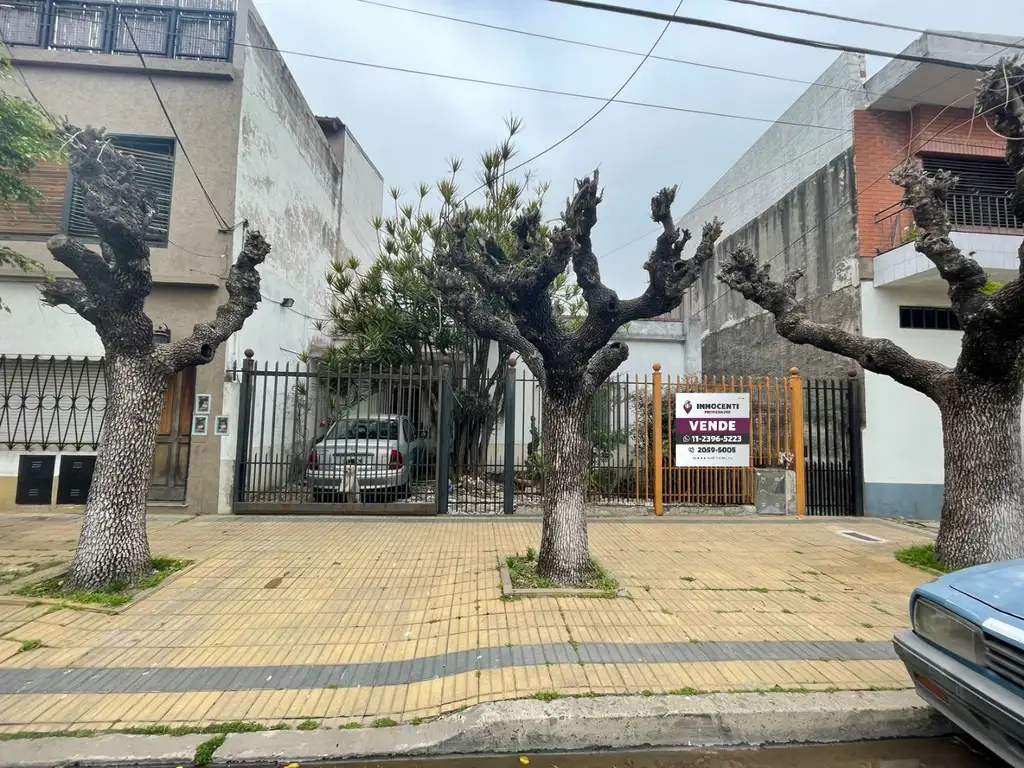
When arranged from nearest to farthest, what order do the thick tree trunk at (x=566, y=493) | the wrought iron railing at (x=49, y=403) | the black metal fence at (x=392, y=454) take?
the thick tree trunk at (x=566, y=493) → the wrought iron railing at (x=49, y=403) → the black metal fence at (x=392, y=454)

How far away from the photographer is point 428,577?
214 inches

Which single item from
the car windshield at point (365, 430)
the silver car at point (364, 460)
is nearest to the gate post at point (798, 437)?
the silver car at point (364, 460)

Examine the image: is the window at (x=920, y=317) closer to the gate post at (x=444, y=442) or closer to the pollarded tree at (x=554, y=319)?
the pollarded tree at (x=554, y=319)

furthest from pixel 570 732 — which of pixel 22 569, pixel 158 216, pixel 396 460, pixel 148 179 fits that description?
pixel 148 179

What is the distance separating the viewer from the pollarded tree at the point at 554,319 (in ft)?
16.4

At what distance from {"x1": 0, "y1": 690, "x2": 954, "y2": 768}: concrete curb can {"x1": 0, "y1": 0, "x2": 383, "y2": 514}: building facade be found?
5.94 m

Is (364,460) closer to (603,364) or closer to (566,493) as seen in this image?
(566,493)

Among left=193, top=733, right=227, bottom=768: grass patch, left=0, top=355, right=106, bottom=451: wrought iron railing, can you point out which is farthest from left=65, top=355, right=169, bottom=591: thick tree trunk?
left=0, top=355, right=106, bottom=451: wrought iron railing

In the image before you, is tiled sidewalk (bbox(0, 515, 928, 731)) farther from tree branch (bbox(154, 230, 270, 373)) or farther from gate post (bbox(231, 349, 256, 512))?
tree branch (bbox(154, 230, 270, 373))

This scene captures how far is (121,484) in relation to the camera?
4.93 meters

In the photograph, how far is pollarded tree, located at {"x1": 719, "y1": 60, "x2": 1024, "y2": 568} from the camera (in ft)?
16.8

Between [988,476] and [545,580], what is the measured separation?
15.6 feet

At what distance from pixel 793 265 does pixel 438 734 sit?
11438 mm

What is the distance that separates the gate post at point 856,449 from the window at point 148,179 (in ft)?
38.5
